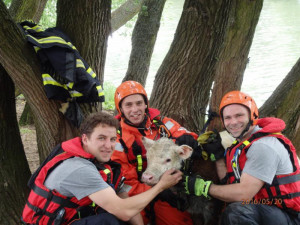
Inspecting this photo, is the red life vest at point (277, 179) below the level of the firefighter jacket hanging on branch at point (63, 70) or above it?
below

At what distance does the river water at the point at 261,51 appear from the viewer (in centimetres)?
1789

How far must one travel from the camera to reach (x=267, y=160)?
356 cm

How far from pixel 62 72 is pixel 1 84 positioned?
1362mm

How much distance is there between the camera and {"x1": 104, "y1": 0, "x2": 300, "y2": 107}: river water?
704 inches

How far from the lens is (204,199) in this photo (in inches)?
182

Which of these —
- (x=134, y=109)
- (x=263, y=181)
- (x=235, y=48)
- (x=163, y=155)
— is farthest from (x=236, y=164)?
(x=235, y=48)

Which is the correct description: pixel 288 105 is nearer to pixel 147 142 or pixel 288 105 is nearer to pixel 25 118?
pixel 147 142

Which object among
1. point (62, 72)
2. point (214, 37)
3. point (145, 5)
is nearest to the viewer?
point (62, 72)

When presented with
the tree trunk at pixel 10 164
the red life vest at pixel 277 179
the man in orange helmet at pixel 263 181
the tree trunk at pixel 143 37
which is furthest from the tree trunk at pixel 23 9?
the red life vest at pixel 277 179

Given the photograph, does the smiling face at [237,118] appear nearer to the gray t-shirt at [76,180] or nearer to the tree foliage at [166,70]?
the tree foliage at [166,70]

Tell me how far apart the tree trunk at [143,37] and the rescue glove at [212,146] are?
398 cm

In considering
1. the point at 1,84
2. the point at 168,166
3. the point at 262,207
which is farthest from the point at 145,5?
the point at 262,207

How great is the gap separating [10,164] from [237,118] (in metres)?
3.39

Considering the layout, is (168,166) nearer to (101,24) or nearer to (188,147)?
(188,147)
